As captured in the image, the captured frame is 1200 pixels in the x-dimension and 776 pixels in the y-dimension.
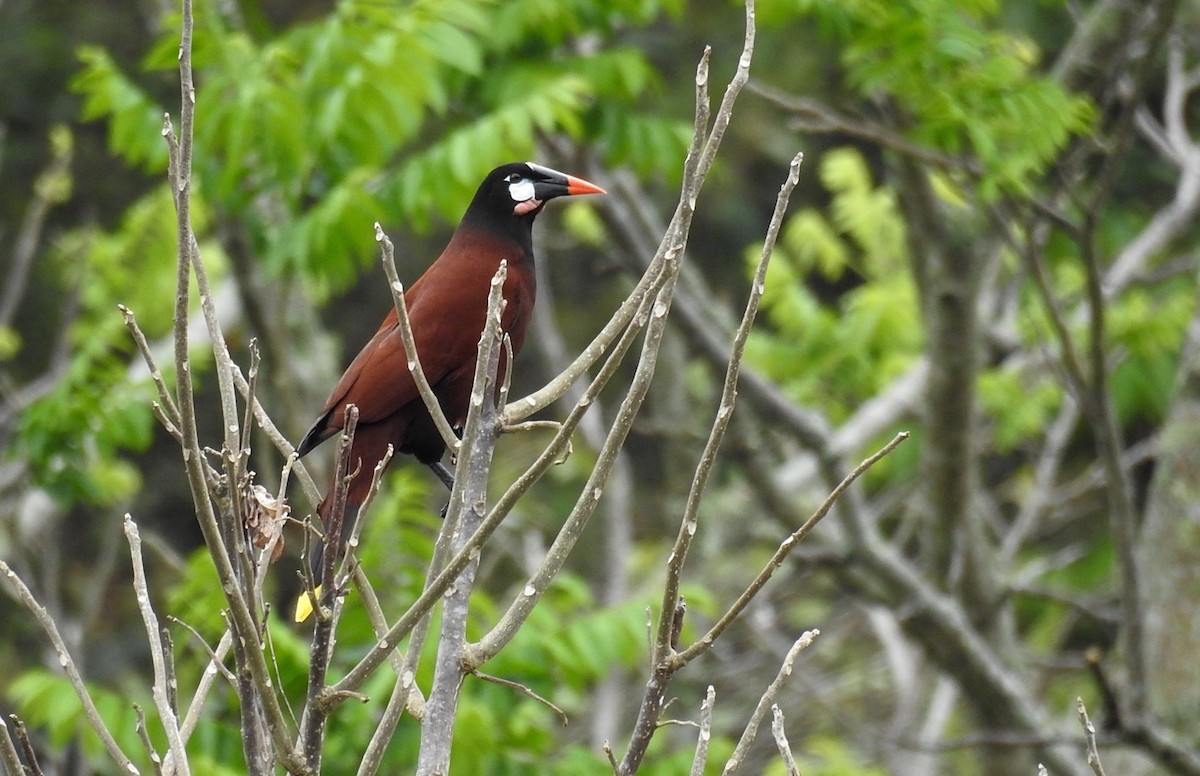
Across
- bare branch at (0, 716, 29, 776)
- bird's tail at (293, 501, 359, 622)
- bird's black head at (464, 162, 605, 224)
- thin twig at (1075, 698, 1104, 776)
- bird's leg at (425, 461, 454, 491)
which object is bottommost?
bird's leg at (425, 461, 454, 491)

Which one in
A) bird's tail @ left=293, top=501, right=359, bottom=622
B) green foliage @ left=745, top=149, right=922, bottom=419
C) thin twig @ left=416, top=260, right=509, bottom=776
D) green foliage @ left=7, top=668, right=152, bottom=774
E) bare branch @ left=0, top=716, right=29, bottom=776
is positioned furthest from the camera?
green foliage @ left=745, top=149, right=922, bottom=419

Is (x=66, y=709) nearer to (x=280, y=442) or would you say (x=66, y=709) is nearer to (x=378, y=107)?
(x=378, y=107)

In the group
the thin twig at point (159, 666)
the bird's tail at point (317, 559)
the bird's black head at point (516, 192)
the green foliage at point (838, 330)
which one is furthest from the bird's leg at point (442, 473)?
the green foliage at point (838, 330)

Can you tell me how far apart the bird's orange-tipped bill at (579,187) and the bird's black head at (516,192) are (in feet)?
0.22

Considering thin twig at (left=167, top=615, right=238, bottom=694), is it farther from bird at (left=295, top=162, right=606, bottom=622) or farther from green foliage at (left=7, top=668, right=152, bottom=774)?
green foliage at (left=7, top=668, right=152, bottom=774)

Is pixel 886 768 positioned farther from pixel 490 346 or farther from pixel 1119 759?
pixel 490 346

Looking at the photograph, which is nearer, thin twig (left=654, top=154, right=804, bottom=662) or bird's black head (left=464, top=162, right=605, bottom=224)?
thin twig (left=654, top=154, right=804, bottom=662)

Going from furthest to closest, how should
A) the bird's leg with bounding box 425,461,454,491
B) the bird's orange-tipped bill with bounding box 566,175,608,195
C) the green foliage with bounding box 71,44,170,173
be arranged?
the green foliage with bounding box 71,44,170,173, the bird's leg with bounding box 425,461,454,491, the bird's orange-tipped bill with bounding box 566,175,608,195

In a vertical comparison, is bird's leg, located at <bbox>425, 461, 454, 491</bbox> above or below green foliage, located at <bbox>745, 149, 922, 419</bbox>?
above

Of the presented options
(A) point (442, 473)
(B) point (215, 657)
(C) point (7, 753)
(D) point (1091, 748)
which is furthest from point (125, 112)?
(D) point (1091, 748)

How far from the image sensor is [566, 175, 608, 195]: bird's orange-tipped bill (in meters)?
3.63

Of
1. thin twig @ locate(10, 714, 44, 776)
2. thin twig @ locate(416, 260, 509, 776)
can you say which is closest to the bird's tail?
thin twig @ locate(416, 260, 509, 776)

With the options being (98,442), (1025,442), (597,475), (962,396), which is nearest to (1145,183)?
(1025,442)

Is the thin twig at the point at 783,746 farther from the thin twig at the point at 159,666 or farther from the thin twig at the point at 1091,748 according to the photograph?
the thin twig at the point at 159,666
